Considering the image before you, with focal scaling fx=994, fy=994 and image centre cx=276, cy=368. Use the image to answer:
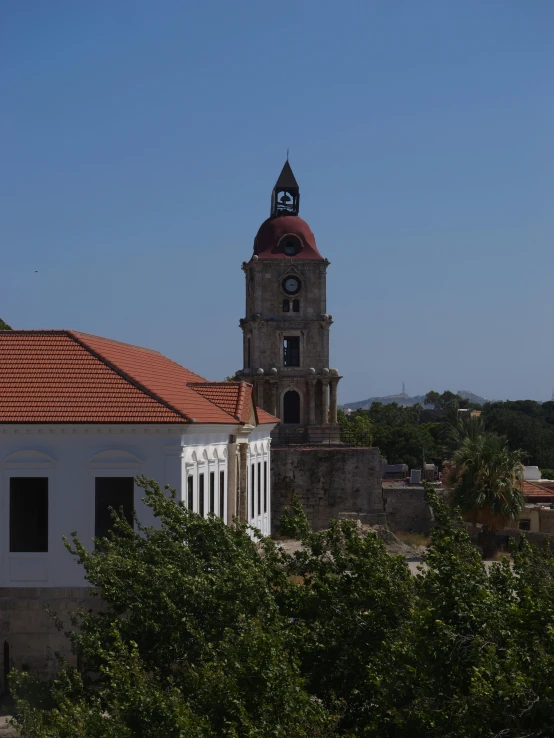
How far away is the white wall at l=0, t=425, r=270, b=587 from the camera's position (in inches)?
845

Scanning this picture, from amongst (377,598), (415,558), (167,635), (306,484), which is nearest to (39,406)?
(167,635)

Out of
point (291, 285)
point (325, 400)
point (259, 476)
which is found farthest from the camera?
point (291, 285)

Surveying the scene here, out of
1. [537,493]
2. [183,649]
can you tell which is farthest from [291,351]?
[183,649]

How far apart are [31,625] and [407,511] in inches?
1005

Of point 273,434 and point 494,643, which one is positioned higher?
point 273,434

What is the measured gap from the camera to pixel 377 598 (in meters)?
13.5

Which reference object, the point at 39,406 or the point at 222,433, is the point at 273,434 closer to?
the point at 222,433

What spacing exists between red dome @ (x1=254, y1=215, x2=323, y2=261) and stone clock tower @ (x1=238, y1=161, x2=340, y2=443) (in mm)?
47

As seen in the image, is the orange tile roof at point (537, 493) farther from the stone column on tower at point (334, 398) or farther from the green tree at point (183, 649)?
the green tree at point (183, 649)

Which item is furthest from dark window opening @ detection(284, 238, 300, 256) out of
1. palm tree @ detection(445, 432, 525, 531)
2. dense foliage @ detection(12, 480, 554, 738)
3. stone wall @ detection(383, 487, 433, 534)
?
dense foliage @ detection(12, 480, 554, 738)

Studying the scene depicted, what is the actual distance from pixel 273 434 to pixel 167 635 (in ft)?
102

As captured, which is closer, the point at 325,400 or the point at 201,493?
the point at 201,493

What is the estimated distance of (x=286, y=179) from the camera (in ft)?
161

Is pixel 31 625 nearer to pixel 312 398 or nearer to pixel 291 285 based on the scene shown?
pixel 312 398
